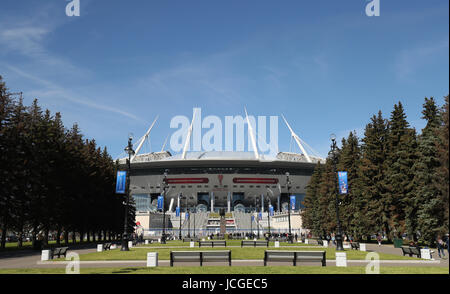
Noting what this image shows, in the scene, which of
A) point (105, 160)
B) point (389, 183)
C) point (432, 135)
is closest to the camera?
point (432, 135)

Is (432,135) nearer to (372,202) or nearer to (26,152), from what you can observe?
(372,202)

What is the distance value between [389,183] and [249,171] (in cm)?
8785

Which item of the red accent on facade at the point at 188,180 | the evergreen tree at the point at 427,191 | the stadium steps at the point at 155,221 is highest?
the red accent on facade at the point at 188,180

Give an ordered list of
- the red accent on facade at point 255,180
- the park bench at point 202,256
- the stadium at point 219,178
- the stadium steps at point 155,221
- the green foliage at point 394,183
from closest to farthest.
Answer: the park bench at point 202,256, the green foliage at point 394,183, the stadium steps at point 155,221, the stadium at point 219,178, the red accent on facade at point 255,180

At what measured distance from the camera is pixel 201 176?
12306 cm

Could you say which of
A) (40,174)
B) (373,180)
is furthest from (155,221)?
(373,180)

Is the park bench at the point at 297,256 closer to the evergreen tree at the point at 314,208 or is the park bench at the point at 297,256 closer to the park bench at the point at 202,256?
the park bench at the point at 202,256

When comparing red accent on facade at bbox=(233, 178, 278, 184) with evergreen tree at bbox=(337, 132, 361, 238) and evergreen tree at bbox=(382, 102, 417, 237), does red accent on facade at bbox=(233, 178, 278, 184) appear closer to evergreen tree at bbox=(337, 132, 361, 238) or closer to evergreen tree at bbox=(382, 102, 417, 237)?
evergreen tree at bbox=(337, 132, 361, 238)

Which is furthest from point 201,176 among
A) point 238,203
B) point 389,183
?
point 389,183

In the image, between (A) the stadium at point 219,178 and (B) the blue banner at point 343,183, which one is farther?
(A) the stadium at point 219,178

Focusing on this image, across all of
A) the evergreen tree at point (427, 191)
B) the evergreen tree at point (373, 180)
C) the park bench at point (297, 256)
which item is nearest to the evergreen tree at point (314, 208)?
the evergreen tree at point (373, 180)

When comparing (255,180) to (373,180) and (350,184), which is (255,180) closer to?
(350,184)

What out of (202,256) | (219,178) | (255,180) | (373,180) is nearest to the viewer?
(202,256)
